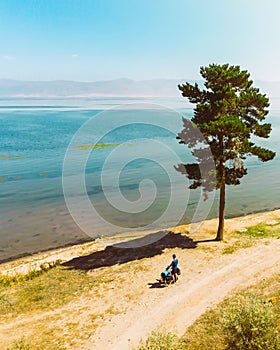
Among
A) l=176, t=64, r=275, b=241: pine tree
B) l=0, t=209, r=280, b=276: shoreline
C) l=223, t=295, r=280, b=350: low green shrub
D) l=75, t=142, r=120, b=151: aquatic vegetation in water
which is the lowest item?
l=0, t=209, r=280, b=276: shoreline

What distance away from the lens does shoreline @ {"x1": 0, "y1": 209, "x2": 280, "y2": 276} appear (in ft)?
84.5

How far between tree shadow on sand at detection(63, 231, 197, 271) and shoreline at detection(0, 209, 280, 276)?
0.32 m

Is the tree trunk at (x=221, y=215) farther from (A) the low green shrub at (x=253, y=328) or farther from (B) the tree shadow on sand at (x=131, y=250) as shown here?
(A) the low green shrub at (x=253, y=328)

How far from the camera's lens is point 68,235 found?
32.6m

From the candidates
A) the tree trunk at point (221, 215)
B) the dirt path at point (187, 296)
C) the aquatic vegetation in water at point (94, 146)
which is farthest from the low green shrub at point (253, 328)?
the aquatic vegetation in water at point (94, 146)

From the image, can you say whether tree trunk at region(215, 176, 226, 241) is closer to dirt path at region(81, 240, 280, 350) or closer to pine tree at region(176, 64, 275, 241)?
pine tree at region(176, 64, 275, 241)

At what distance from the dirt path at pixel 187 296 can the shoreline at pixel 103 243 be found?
4.90 m

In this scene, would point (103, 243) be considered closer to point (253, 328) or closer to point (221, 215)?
point (221, 215)

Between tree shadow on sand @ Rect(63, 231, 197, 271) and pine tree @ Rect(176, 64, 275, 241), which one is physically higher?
pine tree @ Rect(176, 64, 275, 241)

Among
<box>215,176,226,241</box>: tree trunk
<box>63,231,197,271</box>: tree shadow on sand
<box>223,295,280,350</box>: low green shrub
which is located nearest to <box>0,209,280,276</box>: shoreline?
<box>63,231,197,271</box>: tree shadow on sand

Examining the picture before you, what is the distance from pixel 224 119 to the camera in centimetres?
2270

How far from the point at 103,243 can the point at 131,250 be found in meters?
3.63

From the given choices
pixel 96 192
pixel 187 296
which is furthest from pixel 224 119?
pixel 96 192

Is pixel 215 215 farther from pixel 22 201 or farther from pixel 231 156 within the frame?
pixel 22 201
